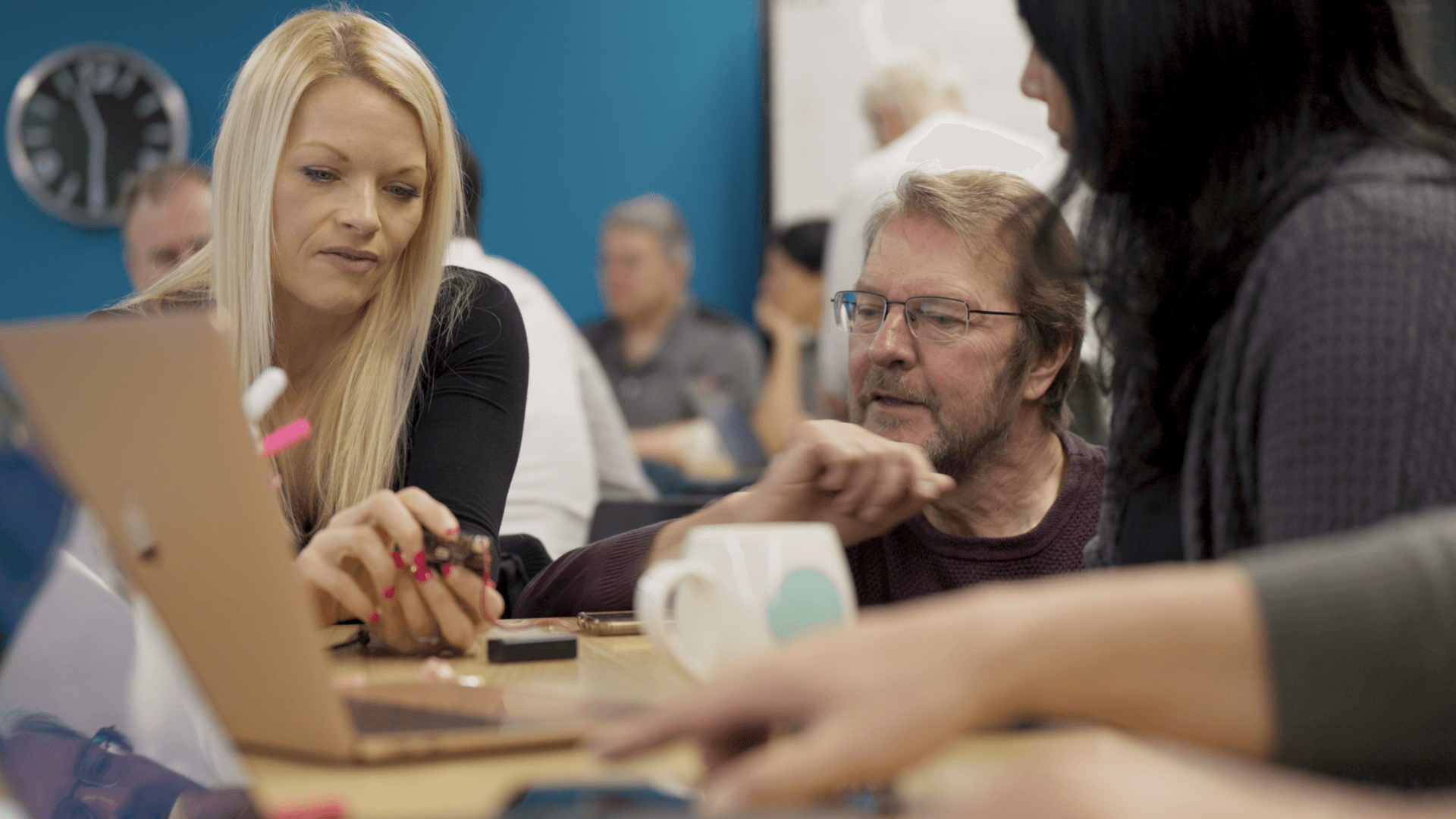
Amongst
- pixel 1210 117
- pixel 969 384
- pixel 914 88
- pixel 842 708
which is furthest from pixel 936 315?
pixel 914 88

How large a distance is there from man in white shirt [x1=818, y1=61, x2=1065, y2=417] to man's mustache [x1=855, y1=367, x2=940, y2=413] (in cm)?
116

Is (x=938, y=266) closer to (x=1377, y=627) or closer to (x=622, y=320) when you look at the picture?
(x=1377, y=627)

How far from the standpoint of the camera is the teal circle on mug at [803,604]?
2.55 ft

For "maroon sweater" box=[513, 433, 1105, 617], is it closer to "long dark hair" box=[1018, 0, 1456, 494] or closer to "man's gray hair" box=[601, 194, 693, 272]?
"long dark hair" box=[1018, 0, 1456, 494]

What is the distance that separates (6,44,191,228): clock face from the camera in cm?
445

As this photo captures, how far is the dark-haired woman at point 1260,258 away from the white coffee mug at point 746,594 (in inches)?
10.0

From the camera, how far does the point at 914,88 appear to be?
12.5 ft

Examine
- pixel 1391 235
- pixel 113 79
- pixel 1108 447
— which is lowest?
pixel 1108 447

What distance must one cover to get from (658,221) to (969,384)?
129 inches

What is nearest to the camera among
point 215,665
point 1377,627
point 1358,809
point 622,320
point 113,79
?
point 1358,809

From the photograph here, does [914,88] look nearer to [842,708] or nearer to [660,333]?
[660,333]

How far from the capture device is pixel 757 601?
2.55 ft

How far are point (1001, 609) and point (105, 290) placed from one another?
15.2 ft

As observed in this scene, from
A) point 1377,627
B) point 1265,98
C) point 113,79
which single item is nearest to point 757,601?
point 1377,627
